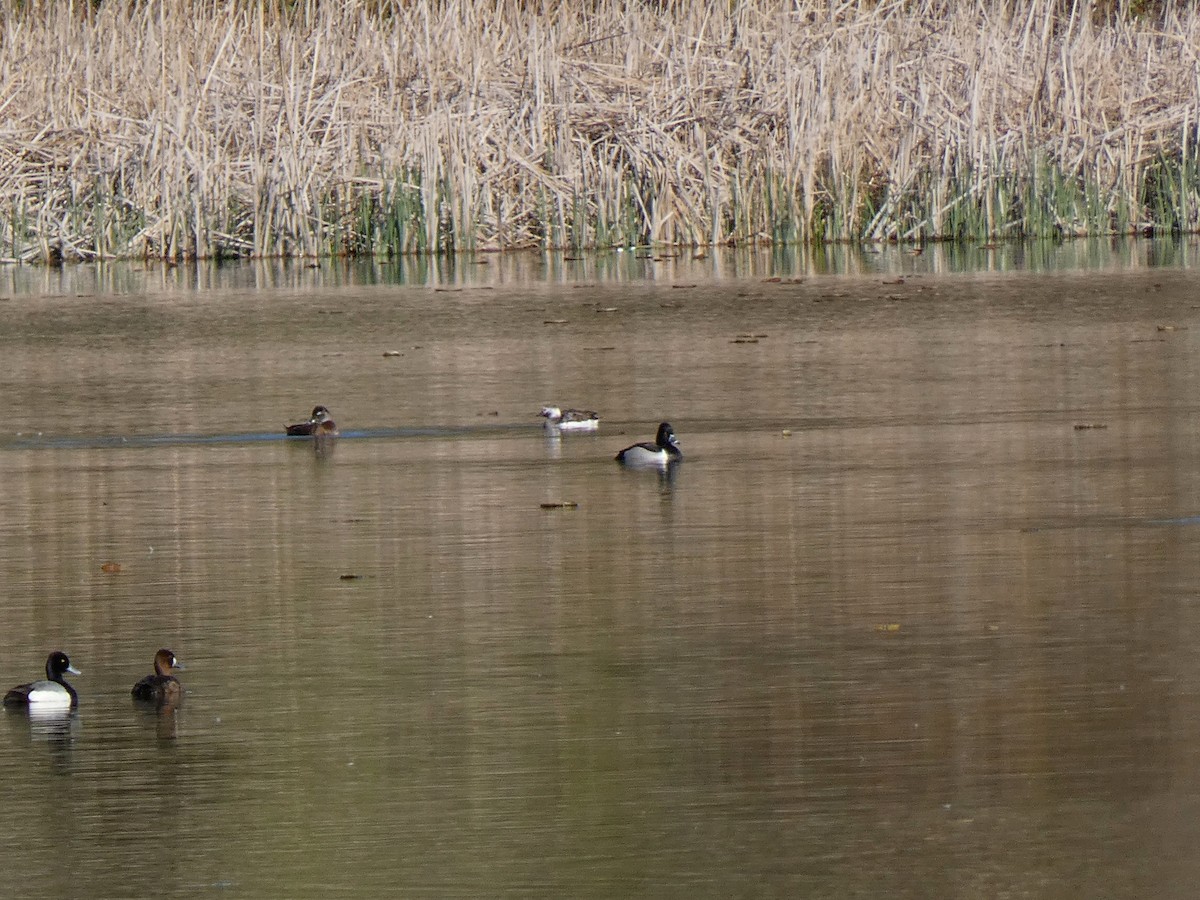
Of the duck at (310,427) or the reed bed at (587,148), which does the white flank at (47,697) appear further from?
the reed bed at (587,148)

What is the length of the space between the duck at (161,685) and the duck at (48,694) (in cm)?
21

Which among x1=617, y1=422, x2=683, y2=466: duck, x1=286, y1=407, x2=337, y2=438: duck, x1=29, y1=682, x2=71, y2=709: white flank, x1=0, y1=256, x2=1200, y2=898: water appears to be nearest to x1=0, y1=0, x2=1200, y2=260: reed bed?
x1=0, y1=256, x2=1200, y2=898: water

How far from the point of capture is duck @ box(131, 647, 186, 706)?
7.94m

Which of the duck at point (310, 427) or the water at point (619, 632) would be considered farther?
the duck at point (310, 427)

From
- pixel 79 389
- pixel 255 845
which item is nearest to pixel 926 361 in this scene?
pixel 79 389

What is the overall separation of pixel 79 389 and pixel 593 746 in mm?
11659

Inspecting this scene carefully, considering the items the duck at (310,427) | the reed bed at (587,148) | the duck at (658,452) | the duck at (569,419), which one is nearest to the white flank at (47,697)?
the duck at (658,452)

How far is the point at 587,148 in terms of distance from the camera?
94.8 feet

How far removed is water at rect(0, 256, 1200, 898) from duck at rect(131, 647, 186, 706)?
0.05m

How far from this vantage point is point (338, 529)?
11.5 m

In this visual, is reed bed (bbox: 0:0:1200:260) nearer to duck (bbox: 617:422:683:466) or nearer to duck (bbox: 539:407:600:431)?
duck (bbox: 539:407:600:431)

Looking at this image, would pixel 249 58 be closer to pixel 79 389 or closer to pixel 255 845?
pixel 79 389

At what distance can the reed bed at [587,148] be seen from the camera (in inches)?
1132

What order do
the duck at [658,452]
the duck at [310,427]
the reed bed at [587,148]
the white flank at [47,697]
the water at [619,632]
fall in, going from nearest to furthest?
the water at [619,632]
the white flank at [47,697]
the duck at [658,452]
the duck at [310,427]
the reed bed at [587,148]
